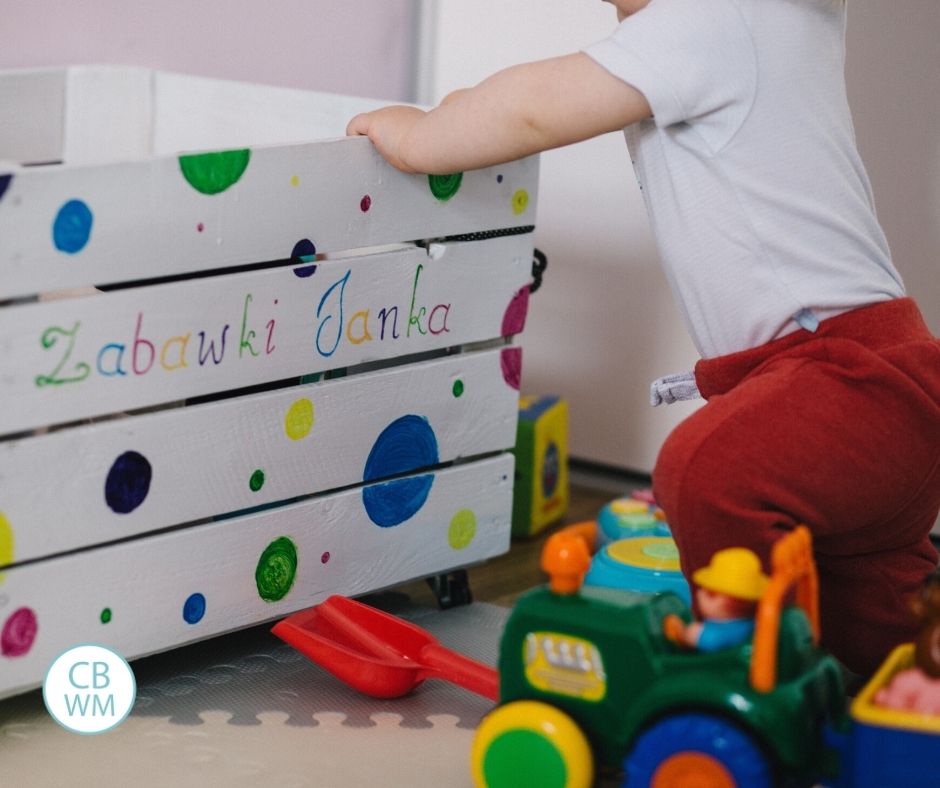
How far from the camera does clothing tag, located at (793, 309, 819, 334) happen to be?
3.34ft

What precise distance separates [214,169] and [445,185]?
23cm

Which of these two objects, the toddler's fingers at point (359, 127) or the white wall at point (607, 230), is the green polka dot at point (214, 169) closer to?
the toddler's fingers at point (359, 127)

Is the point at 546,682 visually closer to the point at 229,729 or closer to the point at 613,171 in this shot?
the point at 229,729

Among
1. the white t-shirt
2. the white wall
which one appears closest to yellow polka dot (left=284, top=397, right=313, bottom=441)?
the white t-shirt

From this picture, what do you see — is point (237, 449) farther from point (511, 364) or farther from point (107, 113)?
point (107, 113)

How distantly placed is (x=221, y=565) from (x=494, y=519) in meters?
0.31

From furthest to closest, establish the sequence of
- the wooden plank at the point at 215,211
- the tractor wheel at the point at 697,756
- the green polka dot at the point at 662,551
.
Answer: the green polka dot at the point at 662,551 → the wooden plank at the point at 215,211 → the tractor wheel at the point at 697,756

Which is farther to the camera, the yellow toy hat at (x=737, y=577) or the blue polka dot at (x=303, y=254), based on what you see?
the blue polka dot at (x=303, y=254)

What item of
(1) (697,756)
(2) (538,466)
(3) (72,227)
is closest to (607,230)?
(2) (538,466)

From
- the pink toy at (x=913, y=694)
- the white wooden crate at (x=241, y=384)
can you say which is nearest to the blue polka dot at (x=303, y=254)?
the white wooden crate at (x=241, y=384)

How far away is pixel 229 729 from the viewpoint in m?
1.00

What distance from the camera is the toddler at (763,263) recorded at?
97 cm

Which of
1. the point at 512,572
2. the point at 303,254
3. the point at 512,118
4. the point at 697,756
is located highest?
the point at 512,118

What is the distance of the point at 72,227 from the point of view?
927 mm
